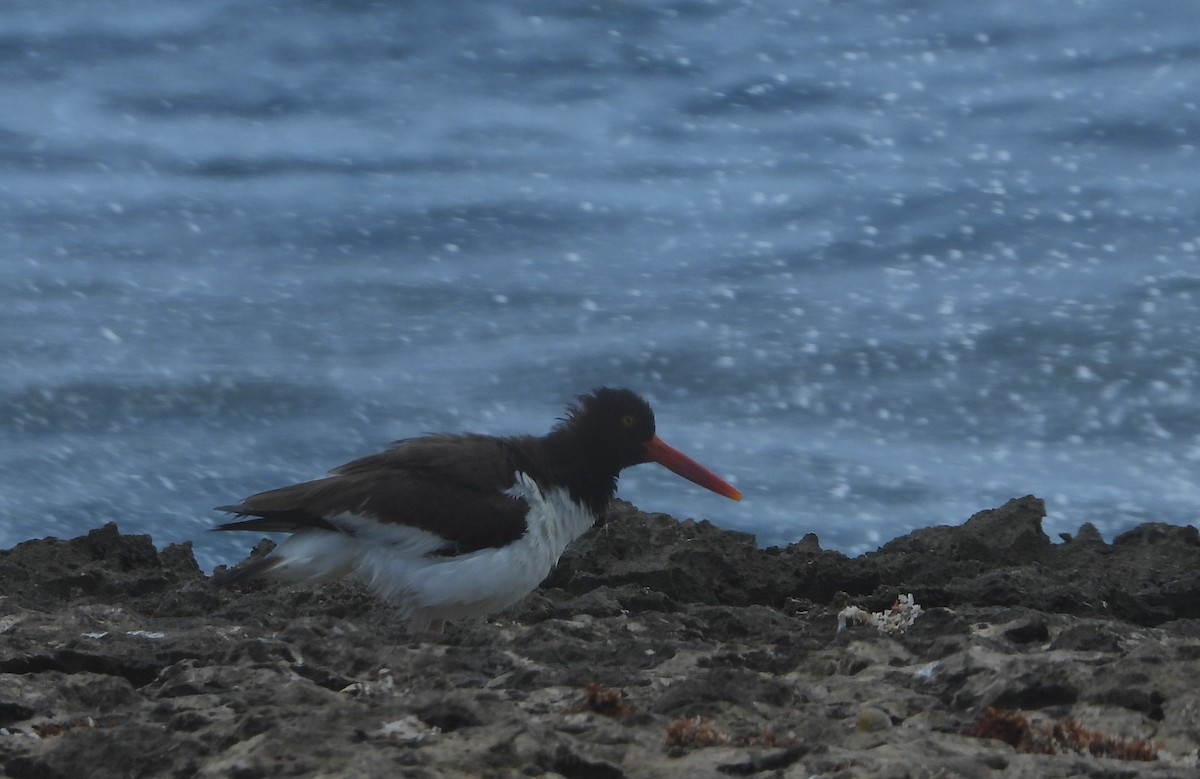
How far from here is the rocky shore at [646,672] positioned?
5.10 meters

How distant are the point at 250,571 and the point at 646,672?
2.32 m

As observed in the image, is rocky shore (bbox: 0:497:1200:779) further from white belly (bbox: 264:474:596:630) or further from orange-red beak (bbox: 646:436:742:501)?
orange-red beak (bbox: 646:436:742:501)

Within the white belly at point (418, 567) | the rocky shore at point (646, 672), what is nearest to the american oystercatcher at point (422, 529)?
the white belly at point (418, 567)

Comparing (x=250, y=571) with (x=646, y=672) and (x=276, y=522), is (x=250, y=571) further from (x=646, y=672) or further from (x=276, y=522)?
(x=646, y=672)

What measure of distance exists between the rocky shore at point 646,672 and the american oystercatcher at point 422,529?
25 cm

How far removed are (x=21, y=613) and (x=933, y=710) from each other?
3.98 m

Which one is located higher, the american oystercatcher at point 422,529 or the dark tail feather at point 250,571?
the american oystercatcher at point 422,529

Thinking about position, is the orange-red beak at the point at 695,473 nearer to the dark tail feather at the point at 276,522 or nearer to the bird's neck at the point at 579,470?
the bird's neck at the point at 579,470

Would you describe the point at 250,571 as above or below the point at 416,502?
below

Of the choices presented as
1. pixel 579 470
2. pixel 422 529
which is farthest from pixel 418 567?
pixel 579 470

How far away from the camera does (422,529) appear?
319 inches

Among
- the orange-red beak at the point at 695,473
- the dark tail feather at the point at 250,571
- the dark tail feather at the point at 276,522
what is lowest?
the dark tail feather at the point at 250,571

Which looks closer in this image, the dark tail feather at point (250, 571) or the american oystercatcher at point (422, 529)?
the dark tail feather at point (250, 571)

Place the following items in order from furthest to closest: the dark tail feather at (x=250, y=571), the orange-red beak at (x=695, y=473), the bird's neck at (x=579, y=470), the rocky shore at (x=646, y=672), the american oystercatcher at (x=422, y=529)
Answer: the orange-red beak at (x=695, y=473), the bird's neck at (x=579, y=470), the american oystercatcher at (x=422, y=529), the dark tail feather at (x=250, y=571), the rocky shore at (x=646, y=672)
